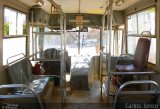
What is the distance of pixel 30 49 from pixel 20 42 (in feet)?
2.58

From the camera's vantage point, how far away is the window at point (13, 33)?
12.4 feet

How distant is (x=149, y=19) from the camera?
172 inches

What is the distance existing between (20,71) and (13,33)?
76cm

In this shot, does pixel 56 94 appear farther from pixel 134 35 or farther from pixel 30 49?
pixel 134 35

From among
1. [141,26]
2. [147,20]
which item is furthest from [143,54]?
[141,26]

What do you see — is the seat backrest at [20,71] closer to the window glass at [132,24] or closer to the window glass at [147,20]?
→ the window glass at [147,20]

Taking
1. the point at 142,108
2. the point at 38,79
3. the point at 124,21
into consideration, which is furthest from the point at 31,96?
the point at 124,21

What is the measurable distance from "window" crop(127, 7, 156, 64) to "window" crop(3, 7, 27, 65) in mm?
2654

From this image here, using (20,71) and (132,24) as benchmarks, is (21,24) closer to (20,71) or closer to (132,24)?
(20,71)

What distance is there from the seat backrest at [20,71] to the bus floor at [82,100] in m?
0.73

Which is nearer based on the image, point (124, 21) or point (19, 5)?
point (19, 5)

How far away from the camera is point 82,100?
4.78m

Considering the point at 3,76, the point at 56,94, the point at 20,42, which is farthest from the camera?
the point at 56,94

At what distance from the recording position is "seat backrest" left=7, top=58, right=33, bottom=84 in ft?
11.9
